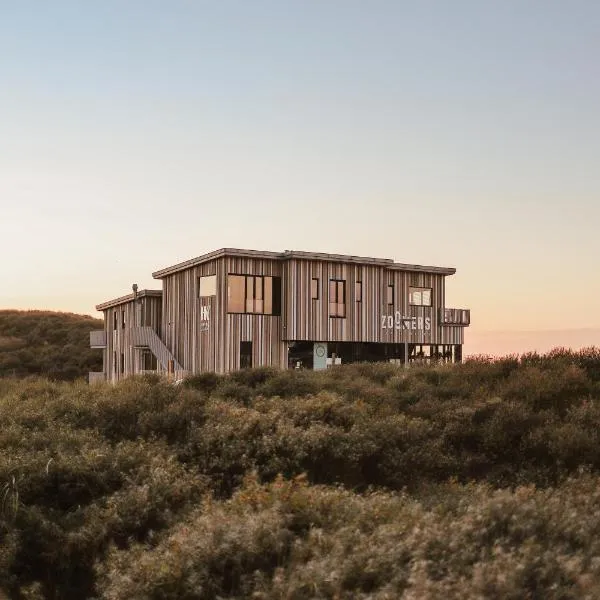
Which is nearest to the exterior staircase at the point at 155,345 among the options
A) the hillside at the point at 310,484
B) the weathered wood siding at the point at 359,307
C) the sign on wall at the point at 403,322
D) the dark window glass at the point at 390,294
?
the weathered wood siding at the point at 359,307

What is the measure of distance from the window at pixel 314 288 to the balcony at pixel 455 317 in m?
8.85

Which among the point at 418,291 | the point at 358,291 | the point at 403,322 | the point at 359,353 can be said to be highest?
the point at 418,291

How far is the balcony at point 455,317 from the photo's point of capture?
144ft

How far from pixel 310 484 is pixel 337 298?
1014 inches

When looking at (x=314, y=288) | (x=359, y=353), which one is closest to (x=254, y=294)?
(x=314, y=288)

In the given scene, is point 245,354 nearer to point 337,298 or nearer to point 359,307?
point 337,298

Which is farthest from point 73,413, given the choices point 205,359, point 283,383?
point 205,359

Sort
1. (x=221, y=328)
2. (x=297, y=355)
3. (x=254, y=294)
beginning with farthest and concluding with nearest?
(x=297, y=355), (x=254, y=294), (x=221, y=328)

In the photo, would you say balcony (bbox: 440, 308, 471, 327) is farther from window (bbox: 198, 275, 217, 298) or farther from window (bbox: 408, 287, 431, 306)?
window (bbox: 198, 275, 217, 298)

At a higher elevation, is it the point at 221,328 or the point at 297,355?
the point at 221,328

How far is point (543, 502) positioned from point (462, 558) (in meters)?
2.66

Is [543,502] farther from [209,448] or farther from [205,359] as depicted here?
[205,359]

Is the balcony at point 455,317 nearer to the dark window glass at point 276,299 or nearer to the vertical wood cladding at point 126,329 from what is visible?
the dark window glass at point 276,299

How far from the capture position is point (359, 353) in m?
41.1
